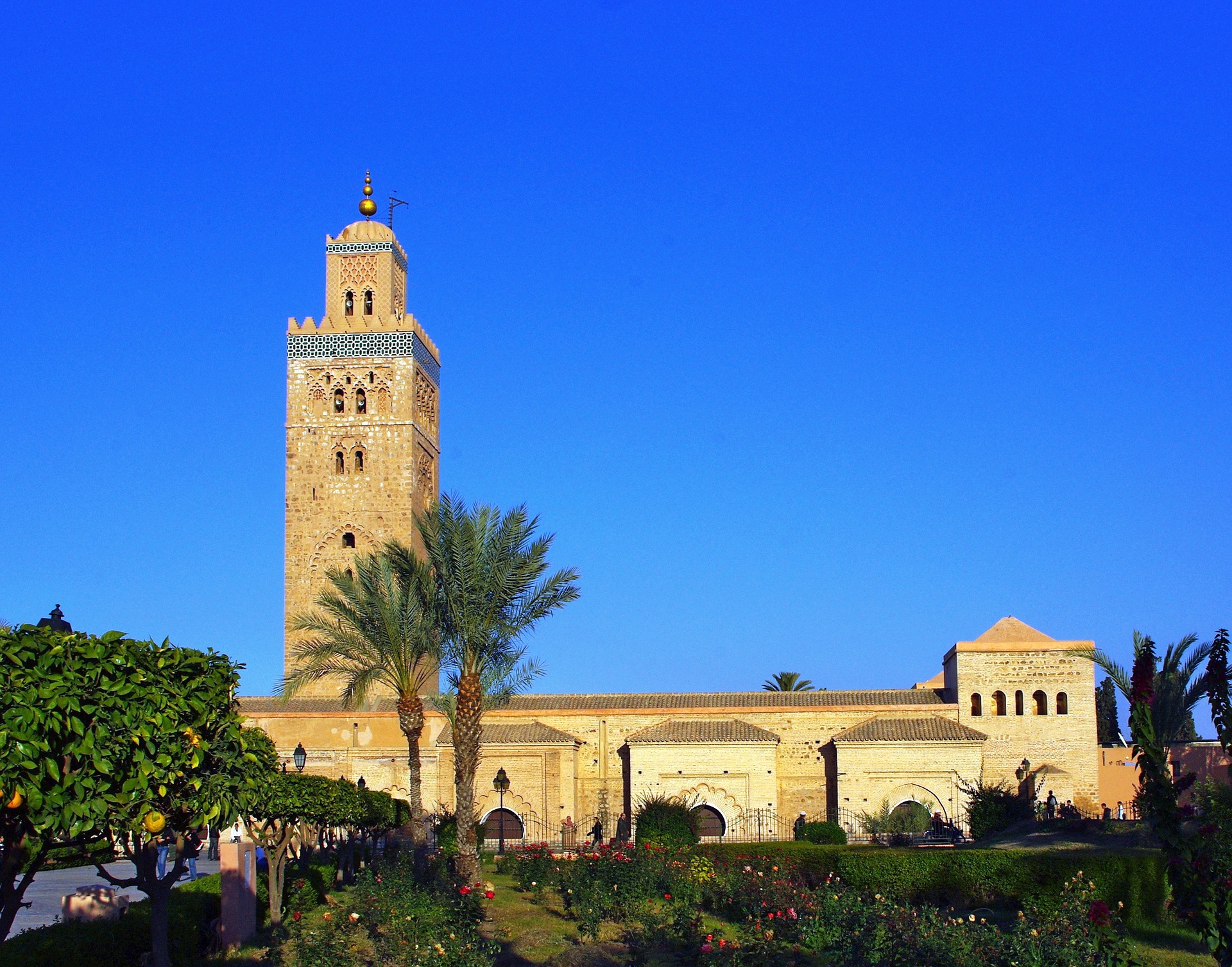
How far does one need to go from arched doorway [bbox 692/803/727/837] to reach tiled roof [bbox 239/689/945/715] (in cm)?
297

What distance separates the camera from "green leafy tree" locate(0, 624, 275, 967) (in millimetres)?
6641

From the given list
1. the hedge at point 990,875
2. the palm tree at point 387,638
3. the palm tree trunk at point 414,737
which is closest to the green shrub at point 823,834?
the hedge at point 990,875

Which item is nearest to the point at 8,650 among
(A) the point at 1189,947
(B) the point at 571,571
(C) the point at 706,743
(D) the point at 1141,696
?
(D) the point at 1141,696

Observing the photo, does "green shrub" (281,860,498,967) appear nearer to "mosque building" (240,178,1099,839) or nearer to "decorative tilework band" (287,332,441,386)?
"mosque building" (240,178,1099,839)

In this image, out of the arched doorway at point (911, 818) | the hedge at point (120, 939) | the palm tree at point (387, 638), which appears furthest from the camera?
the arched doorway at point (911, 818)

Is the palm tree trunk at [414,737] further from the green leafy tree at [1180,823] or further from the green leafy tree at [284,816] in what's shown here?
the green leafy tree at [1180,823]

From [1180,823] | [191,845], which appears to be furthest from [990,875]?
[191,845]

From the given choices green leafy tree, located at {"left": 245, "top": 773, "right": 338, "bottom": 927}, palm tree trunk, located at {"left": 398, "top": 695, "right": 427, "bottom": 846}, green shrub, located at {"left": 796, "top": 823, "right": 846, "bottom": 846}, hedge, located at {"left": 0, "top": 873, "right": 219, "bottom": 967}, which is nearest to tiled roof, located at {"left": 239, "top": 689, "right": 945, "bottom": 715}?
green shrub, located at {"left": 796, "top": 823, "right": 846, "bottom": 846}

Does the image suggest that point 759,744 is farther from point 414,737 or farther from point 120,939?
point 120,939

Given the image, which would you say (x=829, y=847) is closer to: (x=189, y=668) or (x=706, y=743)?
(x=706, y=743)

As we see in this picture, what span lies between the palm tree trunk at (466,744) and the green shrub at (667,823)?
366cm

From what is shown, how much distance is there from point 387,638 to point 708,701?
12588 mm

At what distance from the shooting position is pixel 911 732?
29234mm

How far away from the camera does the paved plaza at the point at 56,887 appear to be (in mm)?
16047
